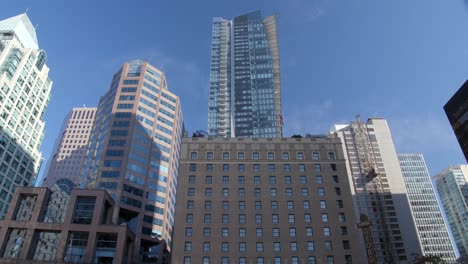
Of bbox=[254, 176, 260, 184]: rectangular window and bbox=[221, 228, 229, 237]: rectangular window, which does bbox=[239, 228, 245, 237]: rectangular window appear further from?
bbox=[254, 176, 260, 184]: rectangular window

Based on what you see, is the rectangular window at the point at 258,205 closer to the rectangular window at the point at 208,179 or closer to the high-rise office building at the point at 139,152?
the rectangular window at the point at 208,179

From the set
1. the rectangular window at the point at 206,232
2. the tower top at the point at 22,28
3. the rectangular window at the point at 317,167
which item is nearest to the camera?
the rectangular window at the point at 206,232

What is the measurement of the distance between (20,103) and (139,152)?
50.2 m

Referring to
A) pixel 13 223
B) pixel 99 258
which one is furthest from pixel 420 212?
pixel 13 223

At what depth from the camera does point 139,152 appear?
394 ft

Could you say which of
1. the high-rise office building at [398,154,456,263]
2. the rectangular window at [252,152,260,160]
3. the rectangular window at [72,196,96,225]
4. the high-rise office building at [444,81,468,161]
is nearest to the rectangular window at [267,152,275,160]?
the rectangular window at [252,152,260,160]

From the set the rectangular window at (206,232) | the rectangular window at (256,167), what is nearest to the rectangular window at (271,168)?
the rectangular window at (256,167)

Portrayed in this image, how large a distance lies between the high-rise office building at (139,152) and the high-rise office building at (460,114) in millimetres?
91915

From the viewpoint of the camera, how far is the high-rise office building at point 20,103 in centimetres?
11688

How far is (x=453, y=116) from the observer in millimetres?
94000

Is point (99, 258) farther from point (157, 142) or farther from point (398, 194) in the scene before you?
point (398, 194)

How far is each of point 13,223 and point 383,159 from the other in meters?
161

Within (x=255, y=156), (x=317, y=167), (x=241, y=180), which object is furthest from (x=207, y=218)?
(x=317, y=167)

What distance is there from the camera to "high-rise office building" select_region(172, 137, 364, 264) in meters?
68.8
